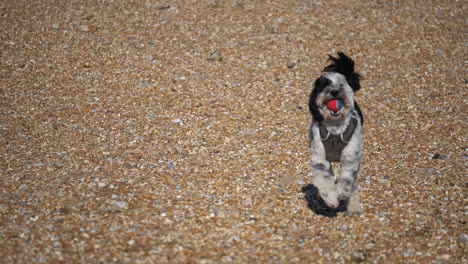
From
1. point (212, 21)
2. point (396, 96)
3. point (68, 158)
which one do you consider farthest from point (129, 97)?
point (396, 96)

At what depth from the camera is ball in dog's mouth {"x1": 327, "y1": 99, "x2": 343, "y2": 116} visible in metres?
5.77

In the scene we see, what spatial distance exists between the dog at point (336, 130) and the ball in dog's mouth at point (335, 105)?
1cm

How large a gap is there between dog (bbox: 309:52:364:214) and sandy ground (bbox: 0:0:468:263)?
566mm

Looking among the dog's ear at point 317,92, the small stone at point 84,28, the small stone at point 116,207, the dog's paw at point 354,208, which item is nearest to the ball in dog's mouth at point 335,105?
the dog's ear at point 317,92

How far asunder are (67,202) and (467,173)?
5603 mm

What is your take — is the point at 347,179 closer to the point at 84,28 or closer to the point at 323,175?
the point at 323,175

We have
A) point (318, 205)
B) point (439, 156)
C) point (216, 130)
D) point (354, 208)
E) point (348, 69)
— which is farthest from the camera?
point (216, 130)

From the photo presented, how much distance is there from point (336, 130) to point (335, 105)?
431mm

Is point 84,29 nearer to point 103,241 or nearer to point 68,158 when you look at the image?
point 68,158

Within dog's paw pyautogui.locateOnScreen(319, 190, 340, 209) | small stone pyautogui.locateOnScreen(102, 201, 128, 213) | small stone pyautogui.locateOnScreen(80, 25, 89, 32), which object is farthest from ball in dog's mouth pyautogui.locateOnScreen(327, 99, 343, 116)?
small stone pyautogui.locateOnScreen(80, 25, 89, 32)

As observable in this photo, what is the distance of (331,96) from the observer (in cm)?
574

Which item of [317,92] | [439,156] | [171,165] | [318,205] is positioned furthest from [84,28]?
[439,156]

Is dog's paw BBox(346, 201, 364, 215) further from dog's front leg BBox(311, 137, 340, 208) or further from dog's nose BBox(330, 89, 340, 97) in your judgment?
dog's nose BBox(330, 89, 340, 97)

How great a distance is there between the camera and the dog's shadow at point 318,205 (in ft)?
22.6
